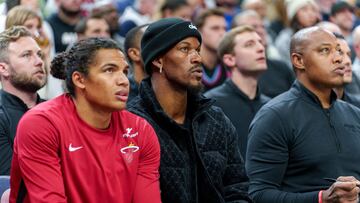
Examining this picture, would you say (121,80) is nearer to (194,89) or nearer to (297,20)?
(194,89)

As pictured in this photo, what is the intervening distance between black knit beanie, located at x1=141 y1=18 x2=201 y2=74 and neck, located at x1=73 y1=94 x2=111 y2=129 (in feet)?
2.04

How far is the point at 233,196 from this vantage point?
15.4ft

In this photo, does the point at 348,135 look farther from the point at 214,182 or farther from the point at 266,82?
the point at 266,82

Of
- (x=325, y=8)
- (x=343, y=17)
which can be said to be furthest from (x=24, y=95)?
(x=325, y=8)

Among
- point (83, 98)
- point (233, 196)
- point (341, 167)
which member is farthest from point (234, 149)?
point (83, 98)

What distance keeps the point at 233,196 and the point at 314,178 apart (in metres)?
0.57

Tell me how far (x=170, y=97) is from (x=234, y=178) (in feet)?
1.93

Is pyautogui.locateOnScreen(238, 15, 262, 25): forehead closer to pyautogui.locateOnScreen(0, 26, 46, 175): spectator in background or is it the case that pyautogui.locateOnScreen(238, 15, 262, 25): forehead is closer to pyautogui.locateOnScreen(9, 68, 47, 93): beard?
pyautogui.locateOnScreen(0, 26, 46, 175): spectator in background

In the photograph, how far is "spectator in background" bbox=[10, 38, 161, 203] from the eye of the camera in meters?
3.92

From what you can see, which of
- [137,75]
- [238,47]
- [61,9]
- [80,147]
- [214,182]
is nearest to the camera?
[80,147]

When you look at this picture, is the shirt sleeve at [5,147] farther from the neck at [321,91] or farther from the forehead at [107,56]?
the neck at [321,91]

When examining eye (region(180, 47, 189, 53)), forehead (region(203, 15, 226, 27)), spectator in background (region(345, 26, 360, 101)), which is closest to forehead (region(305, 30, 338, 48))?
eye (region(180, 47, 189, 53))

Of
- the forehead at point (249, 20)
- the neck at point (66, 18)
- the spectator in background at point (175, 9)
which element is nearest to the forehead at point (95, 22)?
the neck at point (66, 18)

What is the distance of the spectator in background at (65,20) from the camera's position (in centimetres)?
920
